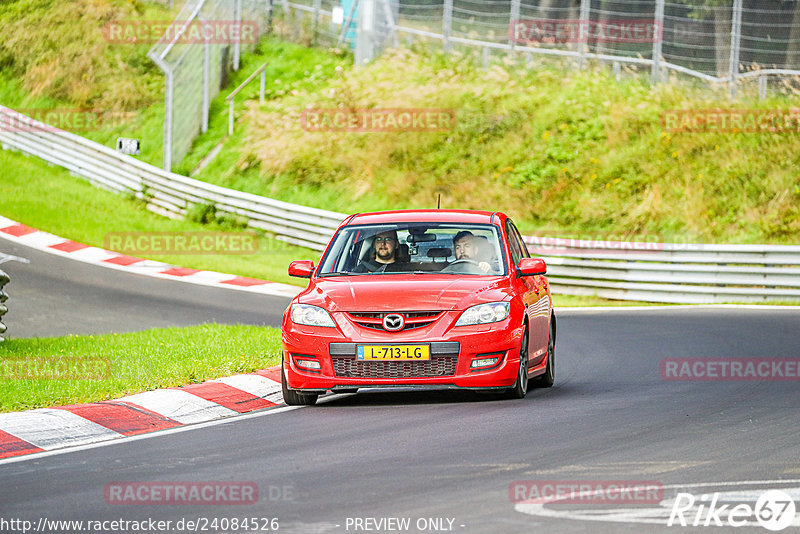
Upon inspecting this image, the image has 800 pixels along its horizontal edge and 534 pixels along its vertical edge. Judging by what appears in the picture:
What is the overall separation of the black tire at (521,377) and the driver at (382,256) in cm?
131

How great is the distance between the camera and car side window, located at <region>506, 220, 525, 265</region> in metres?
11.4

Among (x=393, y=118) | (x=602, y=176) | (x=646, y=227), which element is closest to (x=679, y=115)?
(x=602, y=176)

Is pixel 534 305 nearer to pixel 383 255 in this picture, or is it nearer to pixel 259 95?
pixel 383 255

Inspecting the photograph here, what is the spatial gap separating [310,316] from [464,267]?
1.49m

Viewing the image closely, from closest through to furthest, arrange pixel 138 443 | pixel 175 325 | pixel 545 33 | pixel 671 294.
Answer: pixel 138 443 < pixel 175 325 < pixel 671 294 < pixel 545 33

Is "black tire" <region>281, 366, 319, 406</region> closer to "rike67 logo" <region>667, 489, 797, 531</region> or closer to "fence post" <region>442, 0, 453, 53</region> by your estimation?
"rike67 logo" <region>667, 489, 797, 531</region>

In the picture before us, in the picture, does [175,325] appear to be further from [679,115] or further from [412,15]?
[412,15]

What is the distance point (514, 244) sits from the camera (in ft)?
38.5

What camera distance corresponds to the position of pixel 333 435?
8.84m

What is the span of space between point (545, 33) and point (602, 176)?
529 cm

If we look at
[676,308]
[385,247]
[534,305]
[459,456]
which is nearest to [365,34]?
[676,308]

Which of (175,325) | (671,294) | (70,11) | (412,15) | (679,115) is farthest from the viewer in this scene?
(70,11)

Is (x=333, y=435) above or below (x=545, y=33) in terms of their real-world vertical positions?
below

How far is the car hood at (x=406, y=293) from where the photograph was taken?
9930 mm
